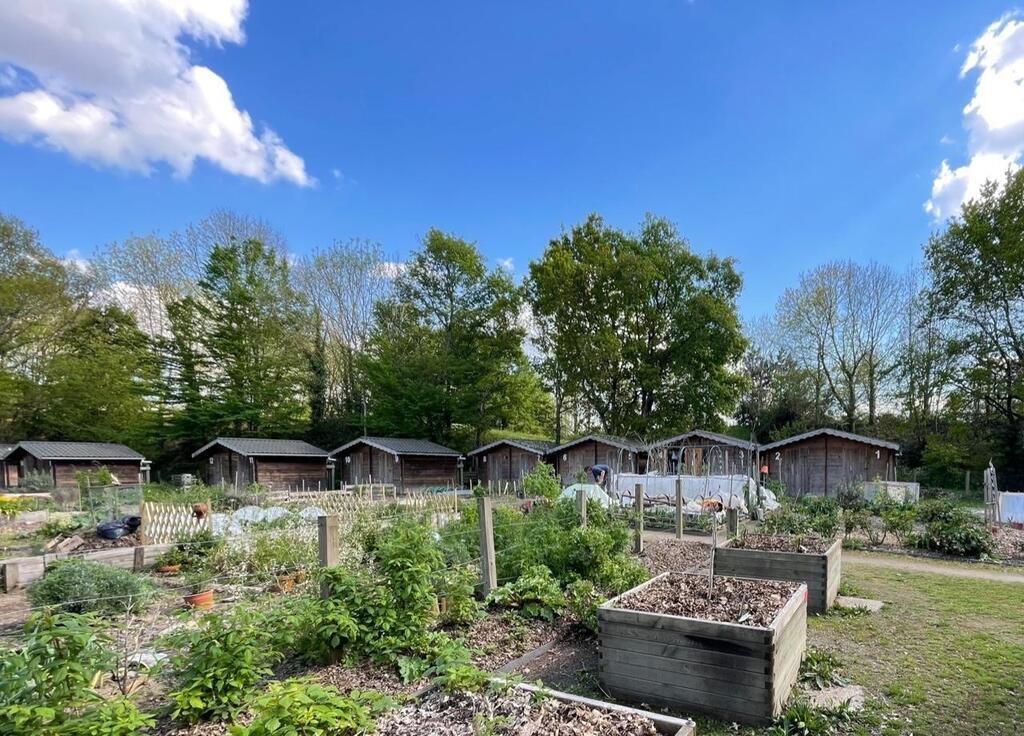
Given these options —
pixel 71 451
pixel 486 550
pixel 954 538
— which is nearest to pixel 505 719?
pixel 486 550

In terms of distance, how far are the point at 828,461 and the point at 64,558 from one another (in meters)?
24.3

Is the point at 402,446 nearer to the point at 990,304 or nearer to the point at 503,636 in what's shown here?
the point at 503,636

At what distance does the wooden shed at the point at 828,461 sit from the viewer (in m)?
21.9

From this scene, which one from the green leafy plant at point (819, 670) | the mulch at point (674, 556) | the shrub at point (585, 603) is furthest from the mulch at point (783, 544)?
the shrub at point (585, 603)

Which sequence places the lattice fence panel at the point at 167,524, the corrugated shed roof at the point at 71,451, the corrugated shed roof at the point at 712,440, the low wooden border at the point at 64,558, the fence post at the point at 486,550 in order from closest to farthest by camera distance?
1. the fence post at the point at 486,550
2. the low wooden border at the point at 64,558
3. the lattice fence panel at the point at 167,524
4. the corrugated shed roof at the point at 712,440
5. the corrugated shed roof at the point at 71,451

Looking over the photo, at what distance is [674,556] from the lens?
30.9ft

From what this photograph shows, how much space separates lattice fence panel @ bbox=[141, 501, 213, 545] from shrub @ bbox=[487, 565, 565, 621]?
23.4 ft

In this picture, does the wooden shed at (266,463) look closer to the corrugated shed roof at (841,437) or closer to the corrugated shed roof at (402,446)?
the corrugated shed roof at (402,446)

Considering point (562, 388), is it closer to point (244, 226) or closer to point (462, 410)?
point (462, 410)

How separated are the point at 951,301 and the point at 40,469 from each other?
4595 cm

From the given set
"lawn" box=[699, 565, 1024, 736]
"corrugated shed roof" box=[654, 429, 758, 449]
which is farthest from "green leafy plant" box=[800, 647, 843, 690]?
"corrugated shed roof" box=[654, 429, 758, 449]

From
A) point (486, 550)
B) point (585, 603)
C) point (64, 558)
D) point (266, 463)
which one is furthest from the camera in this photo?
point (266, 463)

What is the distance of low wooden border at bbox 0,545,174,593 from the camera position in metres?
8.11

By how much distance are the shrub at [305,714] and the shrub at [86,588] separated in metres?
4.40
